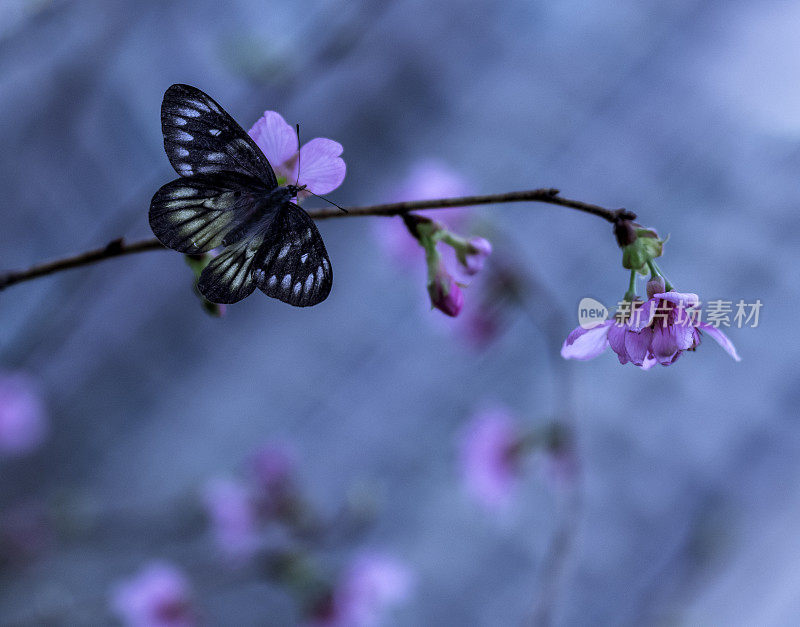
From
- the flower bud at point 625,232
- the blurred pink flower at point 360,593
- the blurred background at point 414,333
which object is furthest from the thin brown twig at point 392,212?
the blurred background at point 414,333

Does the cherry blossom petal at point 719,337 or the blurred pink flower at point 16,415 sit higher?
the blurred pink flower at point 16,415

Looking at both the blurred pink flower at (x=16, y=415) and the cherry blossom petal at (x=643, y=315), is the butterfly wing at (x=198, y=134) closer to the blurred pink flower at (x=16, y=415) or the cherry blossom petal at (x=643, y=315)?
the cherry blossom petal at (x=643, y=315)

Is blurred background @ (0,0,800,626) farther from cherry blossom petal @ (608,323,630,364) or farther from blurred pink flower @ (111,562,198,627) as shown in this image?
cherry blossom petal @ (608,323,630,364)

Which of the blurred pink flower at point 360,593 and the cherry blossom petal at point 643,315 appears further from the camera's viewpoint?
the blurred pink flower at point 360,593

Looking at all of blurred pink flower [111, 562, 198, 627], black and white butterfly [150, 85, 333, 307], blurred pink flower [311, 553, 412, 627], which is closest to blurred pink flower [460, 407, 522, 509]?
blurred pink flower [311, 553, 412, 627]

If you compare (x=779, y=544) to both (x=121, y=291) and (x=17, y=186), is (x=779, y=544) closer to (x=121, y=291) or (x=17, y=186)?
(x=121, y=291)

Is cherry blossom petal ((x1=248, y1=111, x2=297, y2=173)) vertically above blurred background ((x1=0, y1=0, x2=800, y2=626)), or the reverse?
blurred background ((x1=0, y1=0, x2=800, y2=626))
